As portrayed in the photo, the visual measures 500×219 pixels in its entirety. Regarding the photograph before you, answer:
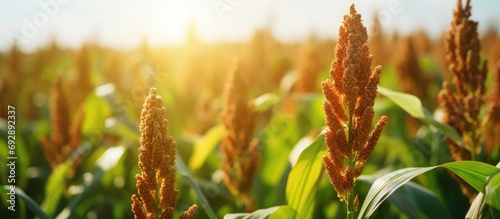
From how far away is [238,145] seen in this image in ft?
11.3

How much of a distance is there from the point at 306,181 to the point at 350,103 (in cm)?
65

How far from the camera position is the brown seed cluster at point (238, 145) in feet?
11.1

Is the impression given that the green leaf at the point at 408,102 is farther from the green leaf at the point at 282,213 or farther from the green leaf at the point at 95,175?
the green leaf at the point at 95,175

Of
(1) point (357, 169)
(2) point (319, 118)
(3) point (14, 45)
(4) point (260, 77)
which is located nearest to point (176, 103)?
(4) point (260, 77)

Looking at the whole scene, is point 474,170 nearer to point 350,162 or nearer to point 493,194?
point 493,194

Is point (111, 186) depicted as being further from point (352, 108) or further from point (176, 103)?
point (352, 108)

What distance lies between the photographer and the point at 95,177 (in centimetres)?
358

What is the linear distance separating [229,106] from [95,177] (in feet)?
3.49

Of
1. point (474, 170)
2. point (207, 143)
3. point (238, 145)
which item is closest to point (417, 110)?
point (474, 170)

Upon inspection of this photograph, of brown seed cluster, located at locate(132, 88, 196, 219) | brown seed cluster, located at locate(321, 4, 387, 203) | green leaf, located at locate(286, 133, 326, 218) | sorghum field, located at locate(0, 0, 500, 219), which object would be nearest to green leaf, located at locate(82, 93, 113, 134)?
sorghum field, located at locate(0, 0, 500, 219)

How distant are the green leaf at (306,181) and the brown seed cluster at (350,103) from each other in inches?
15.8

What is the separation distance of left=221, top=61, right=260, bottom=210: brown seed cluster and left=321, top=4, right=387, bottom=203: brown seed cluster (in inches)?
55.1

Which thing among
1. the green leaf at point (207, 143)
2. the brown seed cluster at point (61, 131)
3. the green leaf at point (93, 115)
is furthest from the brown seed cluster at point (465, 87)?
the green leaf at point (93, 115)

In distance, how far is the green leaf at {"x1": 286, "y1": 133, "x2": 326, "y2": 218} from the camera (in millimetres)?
2391
